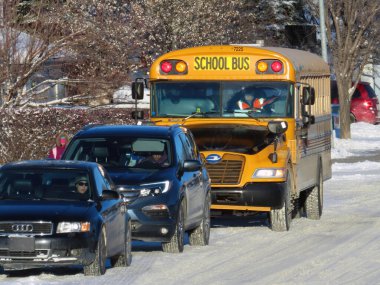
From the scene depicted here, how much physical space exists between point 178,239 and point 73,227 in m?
2.74

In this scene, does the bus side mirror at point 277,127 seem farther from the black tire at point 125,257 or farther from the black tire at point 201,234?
the black tire at point 125,257

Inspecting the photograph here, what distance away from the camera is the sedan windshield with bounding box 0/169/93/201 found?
42.6 ft

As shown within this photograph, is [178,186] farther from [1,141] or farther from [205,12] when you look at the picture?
[205,12]

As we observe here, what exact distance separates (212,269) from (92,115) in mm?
15700

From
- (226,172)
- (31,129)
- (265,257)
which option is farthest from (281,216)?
(31,129)

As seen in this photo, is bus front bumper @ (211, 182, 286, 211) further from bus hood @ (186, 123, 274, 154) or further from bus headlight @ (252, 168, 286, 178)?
bus hood @ (186, 123, 274, 154)

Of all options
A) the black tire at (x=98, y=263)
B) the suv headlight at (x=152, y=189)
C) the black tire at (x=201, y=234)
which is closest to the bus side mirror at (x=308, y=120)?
the black tire at (x=201, y=234)

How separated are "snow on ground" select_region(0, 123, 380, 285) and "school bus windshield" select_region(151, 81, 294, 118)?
1.71 meters

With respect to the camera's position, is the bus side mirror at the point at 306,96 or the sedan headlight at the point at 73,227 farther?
the bus side mirror at the point at 306,96

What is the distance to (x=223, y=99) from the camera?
62.6 ft

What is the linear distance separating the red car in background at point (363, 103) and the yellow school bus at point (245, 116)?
3149 cm

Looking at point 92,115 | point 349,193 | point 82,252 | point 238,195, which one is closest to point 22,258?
point 82,252

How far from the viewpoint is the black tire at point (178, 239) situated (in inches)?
583

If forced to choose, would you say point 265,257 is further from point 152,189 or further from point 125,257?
point 125,257
